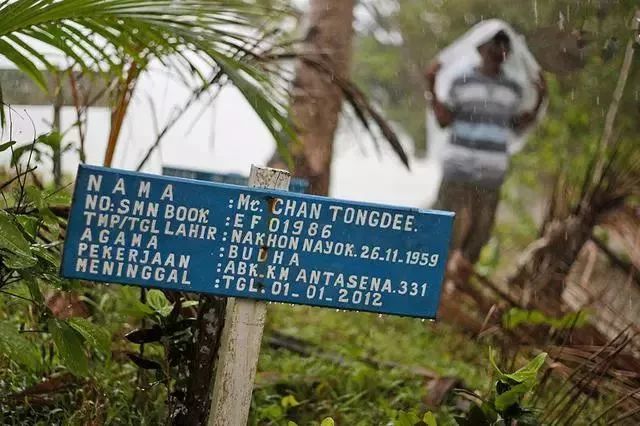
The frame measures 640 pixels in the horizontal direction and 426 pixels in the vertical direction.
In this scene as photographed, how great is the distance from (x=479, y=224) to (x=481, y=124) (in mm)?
1147

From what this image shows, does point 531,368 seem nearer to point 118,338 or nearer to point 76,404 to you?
point 76,404

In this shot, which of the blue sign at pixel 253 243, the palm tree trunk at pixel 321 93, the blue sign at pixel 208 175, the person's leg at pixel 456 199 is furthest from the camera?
the person's leg at pixel 456 199

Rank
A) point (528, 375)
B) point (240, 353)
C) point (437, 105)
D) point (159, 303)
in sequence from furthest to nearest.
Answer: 1. point (437, 105)
2. point (159, 303)
3. point (528, 375)
4. point (240, 353)

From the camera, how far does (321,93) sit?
224 inches

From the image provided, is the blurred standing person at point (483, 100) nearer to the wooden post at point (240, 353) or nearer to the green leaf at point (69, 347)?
the wooden post at point (240, 353)

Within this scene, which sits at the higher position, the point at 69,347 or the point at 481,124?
the point at 481,124

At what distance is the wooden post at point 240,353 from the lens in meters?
2.17

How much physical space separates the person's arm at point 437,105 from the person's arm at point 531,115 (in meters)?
0.46

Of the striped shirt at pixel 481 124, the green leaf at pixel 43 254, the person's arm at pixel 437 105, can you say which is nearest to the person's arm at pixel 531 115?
the striped shirt at pixel 481 124

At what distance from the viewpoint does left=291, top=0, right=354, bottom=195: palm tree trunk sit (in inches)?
223

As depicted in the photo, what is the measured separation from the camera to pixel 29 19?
225cm

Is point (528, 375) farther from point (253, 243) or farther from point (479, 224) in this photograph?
point (479, 224)

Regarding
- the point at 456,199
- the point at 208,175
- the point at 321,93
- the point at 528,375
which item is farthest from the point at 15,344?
the point at 456,199

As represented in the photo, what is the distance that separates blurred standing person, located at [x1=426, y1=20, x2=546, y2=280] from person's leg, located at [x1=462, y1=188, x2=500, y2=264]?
0.49m
